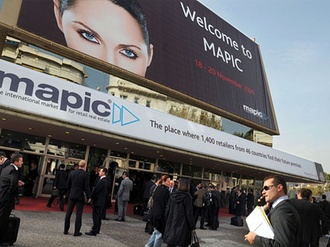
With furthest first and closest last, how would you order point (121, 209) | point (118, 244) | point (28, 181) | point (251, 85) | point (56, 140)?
1. point (251, 85)
2. point (56, 140)
3. point (28, 181)
4. point (121, 209)
5. point (118, 244)

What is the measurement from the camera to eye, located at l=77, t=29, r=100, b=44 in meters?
13.9

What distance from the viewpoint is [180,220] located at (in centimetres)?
459

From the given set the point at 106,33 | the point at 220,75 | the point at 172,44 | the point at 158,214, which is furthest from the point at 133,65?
the point at 158,214

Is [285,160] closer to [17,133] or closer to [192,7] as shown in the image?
[192,7]

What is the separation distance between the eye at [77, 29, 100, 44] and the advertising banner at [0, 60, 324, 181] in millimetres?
4532

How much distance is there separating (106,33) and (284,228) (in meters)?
14.2

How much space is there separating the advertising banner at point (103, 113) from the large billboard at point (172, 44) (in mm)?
4070

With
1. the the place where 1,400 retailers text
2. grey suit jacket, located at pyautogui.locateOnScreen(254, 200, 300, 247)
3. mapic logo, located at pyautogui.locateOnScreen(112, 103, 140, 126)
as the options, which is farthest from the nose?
grey suit jacket, located at pyautogui.locateOnScreen(254, 200, 300, 247)

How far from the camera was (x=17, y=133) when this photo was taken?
12.7 metres

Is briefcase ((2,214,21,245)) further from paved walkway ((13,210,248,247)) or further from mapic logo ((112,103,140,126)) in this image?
mapic logo ((112,103,140,126))

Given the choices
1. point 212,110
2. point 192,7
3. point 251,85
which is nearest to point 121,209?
point 212,110

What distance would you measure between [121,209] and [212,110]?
11.9 m

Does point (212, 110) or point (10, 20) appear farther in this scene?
point (212, 110)

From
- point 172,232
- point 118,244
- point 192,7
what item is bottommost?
point 118,244
